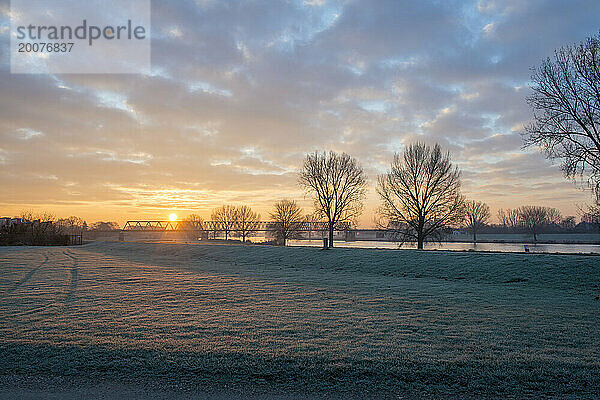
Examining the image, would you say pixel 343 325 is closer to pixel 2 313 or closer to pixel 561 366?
pixel 561 366

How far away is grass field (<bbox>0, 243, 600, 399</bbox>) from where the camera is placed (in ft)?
19.6

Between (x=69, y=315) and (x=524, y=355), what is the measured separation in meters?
11.1

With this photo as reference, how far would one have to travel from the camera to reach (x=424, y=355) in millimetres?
7145

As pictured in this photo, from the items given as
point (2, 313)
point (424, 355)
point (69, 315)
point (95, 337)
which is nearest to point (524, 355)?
point (424, 355)

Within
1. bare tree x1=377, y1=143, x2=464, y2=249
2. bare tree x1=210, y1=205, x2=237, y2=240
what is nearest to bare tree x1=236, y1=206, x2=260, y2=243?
bare tree x1=210, y1=205, x2=237, y2=240

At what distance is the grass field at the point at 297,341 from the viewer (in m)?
5.99

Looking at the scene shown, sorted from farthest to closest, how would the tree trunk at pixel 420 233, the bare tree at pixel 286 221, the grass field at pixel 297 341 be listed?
the bare tree at pixel 286 221
the tree trunk at pixel 420 233
the grass field at pixel 297 341

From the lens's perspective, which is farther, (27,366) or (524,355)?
(524,355)

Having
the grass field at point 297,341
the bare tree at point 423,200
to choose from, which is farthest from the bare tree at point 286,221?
the grass field at point 297,341

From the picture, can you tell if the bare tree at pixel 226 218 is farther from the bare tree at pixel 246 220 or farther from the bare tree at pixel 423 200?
the bare tree at pixel 423 200

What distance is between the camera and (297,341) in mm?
8031

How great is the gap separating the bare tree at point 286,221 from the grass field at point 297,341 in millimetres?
55864

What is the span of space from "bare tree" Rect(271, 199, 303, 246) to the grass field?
55864 mm

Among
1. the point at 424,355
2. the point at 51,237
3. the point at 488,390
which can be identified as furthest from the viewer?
the point at 51,237
